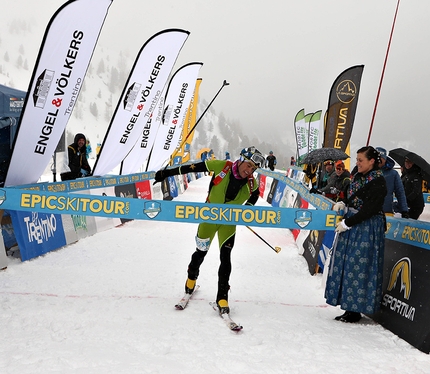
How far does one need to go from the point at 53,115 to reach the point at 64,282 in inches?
148

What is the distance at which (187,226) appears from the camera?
35.9 feet

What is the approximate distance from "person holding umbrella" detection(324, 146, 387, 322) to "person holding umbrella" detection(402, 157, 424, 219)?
153 inches

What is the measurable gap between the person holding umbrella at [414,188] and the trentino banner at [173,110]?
37.2 feet

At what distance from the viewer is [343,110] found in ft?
43.5

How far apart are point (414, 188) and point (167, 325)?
19.4 ft

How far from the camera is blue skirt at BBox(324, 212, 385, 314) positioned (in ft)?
14.4

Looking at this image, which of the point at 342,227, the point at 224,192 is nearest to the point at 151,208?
the point at 224,192

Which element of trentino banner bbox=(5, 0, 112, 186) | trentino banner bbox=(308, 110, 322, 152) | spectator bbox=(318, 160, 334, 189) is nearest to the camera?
trentino banner bbox=(5, 0, 112, 186)

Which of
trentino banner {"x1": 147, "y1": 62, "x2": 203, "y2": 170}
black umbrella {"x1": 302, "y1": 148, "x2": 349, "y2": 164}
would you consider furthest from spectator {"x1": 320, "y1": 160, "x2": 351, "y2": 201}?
trentino banner {"x1": 147, "y1": 62, "x2": 203, "y2": 170}

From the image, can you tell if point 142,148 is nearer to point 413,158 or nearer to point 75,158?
point 75,158

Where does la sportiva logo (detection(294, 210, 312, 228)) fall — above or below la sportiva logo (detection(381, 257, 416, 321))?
above

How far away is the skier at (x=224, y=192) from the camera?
15.1ft

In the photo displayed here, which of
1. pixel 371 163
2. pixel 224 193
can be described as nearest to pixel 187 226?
pixel 224 193

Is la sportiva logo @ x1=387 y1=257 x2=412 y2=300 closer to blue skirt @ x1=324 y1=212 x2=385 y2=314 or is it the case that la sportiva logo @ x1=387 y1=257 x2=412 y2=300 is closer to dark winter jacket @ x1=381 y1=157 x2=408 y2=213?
blue skirt @ x1=324 y1=212 x2=385 y2=314
